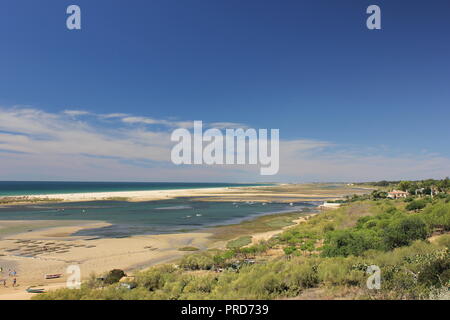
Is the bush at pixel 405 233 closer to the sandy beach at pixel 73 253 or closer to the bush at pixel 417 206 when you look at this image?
the bush at pixel 417 206

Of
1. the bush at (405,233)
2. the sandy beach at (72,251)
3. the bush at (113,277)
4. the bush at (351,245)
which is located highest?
the bush at (405,233)

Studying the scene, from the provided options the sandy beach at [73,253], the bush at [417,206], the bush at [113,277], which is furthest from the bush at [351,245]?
the bush at [417,206]

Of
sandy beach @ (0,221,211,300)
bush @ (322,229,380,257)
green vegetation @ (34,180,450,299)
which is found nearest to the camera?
green vegetation @ (34,180,450,299)

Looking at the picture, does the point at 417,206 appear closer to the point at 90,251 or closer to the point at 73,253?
the point at 90,251

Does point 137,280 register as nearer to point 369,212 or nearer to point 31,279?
point 31,279

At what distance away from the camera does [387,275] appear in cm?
1060

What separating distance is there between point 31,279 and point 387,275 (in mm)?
22628

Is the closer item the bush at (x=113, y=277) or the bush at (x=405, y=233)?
the bush at (x=113, y=277)

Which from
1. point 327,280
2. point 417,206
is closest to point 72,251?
point 327,280

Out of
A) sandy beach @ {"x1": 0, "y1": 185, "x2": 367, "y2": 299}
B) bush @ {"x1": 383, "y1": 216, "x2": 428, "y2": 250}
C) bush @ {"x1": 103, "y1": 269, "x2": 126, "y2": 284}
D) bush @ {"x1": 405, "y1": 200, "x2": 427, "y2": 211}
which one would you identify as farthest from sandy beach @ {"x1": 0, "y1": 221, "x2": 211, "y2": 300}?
bush @ {"x1": 405, "y1": 200, "x2": 427, "y2": 211}

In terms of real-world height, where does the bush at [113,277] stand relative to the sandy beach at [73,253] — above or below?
above

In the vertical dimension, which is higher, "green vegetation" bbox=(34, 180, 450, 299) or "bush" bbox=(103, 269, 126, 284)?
"green vegetation" bbox=(34, 180, 450, 299)

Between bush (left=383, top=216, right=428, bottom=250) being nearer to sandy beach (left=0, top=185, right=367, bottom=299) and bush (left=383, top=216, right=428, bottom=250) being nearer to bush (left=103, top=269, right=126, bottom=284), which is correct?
sandy beach (left=0, top=185, right=367, bottom=299)
